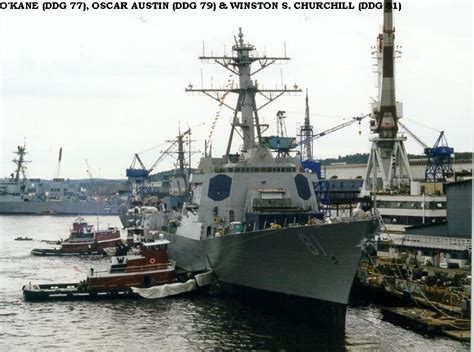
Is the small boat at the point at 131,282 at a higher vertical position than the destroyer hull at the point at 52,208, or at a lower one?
lower

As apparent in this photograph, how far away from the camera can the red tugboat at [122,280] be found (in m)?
29.8

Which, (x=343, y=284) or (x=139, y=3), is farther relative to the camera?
(x=343, y=284)

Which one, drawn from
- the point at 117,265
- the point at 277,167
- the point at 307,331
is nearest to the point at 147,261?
the point at 117,265

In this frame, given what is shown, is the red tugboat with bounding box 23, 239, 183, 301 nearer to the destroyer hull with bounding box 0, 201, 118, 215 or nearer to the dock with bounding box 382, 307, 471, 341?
the dock with bounding box 382, 307, 471, 341

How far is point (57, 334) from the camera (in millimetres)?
23250

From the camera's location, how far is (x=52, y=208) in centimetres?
13125

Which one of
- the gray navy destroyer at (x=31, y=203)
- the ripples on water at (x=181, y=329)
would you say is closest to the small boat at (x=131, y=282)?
the ripples on water at (x=181, y=329)

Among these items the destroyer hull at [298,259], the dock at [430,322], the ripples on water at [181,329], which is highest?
the destroyer hull at [298,259]

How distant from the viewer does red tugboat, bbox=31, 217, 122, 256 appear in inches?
2008

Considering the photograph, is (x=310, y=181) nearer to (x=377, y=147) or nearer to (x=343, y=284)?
(x=343, y=284)

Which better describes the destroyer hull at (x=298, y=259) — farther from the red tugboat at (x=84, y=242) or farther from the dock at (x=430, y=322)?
the red tugboat at (x=84, y=242)

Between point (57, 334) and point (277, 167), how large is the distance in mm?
12972

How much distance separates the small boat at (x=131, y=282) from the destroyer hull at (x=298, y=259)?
10.8 ft

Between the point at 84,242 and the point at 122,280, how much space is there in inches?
876
